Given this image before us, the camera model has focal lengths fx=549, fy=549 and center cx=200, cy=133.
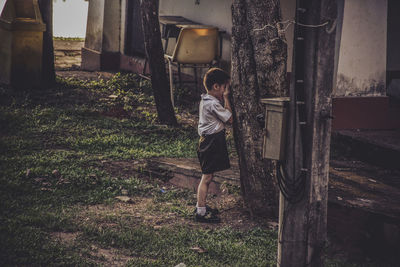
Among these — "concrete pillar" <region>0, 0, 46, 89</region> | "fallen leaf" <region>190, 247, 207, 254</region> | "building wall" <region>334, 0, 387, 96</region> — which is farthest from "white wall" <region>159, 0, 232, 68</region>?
"fallen leaf" <region>190, 247, 207, 254</region>

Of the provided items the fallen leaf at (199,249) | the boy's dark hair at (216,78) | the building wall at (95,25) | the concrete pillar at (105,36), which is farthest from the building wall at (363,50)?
the building wall at (95,25)

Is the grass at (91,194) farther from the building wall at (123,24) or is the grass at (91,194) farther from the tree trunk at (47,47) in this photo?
the building wall at (123,24)

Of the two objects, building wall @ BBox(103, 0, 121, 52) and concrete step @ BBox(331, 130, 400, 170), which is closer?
concrete step @ BBox(331, 130, 400, 170)

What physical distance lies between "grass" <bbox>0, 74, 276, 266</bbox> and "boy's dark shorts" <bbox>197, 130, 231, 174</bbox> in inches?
19.9

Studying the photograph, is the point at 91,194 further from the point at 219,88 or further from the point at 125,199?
the point at 219,88

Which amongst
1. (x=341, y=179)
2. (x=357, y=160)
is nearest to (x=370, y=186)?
(x=341, y=179)

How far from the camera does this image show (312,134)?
3.31 meters

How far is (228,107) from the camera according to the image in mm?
4934

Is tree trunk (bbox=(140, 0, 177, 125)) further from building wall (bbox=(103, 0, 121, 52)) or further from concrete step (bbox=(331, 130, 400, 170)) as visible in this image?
building wall (bbox=(103, 0, 121, 52))

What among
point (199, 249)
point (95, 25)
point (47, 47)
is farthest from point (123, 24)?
point (199, 249)

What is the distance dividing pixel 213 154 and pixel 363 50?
268cm

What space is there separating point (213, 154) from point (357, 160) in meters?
2.18

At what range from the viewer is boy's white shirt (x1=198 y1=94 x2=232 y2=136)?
489 cm

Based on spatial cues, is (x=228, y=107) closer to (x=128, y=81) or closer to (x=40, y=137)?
(x=40, y=137)
